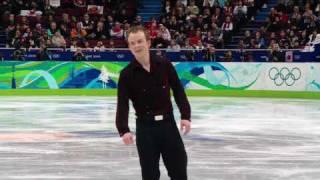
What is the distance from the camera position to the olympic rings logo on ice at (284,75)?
17984mm

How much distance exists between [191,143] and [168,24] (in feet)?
43.8

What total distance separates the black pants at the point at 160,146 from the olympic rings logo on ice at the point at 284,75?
13.8m

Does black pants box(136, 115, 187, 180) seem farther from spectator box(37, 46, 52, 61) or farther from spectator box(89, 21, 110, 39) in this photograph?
spectator box(89, 21, 110, 39)

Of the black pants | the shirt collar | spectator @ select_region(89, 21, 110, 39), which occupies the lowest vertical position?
spectator @ select_region(89, 21, 110, 39)

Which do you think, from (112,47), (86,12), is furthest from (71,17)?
(112,47)

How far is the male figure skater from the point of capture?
14.7 ft

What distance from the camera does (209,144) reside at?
365 inches

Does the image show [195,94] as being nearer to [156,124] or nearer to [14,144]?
[14,144]

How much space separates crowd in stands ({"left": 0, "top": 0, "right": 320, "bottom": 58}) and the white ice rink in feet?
15.6

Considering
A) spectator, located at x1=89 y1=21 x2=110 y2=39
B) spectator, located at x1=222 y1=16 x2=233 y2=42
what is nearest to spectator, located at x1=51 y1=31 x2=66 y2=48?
spectator, located at x1=89 y1=21 x2=110 y2=39

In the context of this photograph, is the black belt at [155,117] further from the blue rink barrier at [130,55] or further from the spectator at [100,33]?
the spectator at [100,33]

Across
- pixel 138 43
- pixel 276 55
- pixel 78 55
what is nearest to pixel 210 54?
pixel 276 55

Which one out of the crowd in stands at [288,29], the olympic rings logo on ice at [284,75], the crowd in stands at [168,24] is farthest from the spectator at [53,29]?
the olympic rings logo on ice at [284,75]

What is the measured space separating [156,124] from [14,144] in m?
5.09
